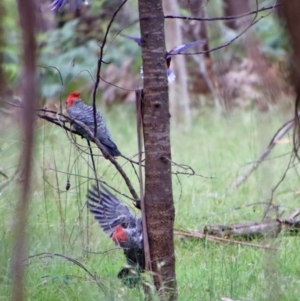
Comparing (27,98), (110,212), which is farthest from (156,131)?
(27,98)

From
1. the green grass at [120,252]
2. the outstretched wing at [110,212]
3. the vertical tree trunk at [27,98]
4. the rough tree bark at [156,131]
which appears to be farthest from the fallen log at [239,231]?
the vertical tree trunk at [27,98]

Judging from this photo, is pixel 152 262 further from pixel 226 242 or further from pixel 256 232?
pixel 256 232

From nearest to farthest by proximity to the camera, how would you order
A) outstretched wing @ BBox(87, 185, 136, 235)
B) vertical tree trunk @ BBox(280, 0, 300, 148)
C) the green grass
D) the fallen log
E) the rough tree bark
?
vertical tree trunk @ BBox(280, 0, 300, 148) → the rough tree bark → the green grass → outstretched wing @ BBox(87, 185, 136, 235) → the fallen log

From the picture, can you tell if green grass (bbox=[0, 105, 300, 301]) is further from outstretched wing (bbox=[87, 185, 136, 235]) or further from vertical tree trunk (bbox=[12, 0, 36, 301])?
vertical tree trunk (bbox=[12, 0, 36, 301])

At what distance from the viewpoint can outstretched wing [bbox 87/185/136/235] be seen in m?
2.59

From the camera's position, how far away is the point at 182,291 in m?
2.35

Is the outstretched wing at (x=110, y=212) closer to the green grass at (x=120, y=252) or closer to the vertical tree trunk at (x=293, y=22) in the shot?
the green grass at (x=120, y=252)

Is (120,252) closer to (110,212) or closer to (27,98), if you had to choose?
(110,212)

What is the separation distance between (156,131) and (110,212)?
0.79 metres

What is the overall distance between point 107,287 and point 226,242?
984mm

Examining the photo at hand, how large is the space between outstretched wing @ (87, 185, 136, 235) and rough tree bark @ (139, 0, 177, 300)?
22.3 inches

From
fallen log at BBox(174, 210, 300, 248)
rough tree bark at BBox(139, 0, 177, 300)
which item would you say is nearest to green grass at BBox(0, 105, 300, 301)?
fallen log at BBox(174, 210, 300, 248)

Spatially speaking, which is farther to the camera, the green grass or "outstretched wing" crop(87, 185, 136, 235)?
"outstretched wing" crop(87, 185, 136, 235)

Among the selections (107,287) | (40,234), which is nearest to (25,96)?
(107,287)
